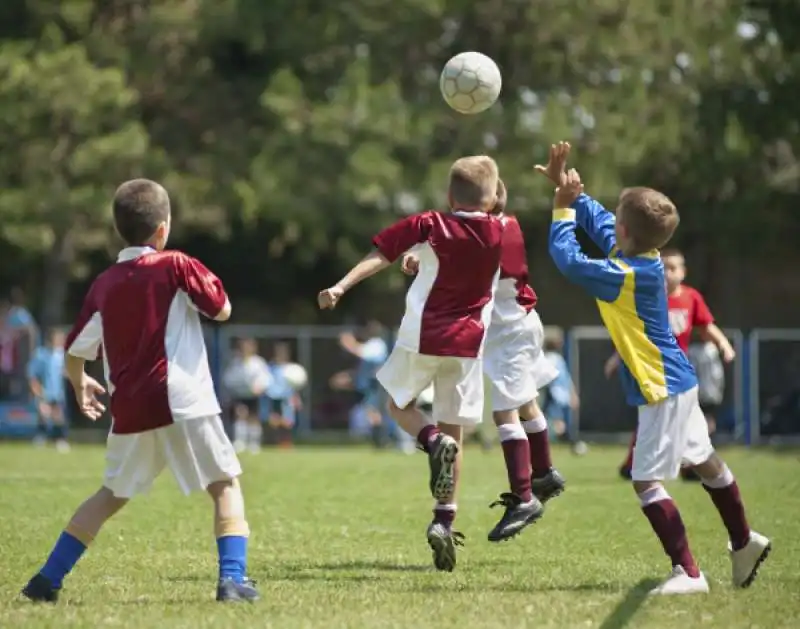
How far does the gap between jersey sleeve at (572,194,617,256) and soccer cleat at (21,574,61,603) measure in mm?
3130

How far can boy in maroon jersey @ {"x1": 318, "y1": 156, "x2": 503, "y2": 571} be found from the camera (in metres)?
8.61

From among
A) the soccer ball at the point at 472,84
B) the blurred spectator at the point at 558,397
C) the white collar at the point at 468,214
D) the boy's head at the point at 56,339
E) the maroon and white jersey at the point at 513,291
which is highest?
the soccer ball at the point at 472,84

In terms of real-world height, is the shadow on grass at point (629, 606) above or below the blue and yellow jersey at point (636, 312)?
below

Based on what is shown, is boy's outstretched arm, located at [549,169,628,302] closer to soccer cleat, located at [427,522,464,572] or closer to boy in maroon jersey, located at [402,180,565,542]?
boy in maroon jersey, located at [402,180,565,542]

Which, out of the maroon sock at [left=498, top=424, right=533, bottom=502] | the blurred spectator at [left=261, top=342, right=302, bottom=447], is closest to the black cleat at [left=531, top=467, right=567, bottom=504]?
the maroon sock at [left=498, top=424, right=533, bottom=502]

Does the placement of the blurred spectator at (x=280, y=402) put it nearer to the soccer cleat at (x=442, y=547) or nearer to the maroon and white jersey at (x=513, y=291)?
the maroon and white jersey at (x=513, y=291)

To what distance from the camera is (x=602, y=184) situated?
28.1m

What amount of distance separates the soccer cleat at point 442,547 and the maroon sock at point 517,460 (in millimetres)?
795

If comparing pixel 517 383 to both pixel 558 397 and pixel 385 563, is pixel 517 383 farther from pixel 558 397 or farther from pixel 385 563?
pixel 558 397

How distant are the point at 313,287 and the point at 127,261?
92.2ft

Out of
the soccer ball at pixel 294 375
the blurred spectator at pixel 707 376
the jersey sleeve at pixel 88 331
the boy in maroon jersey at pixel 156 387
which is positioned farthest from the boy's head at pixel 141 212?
the soccer ball at pixel 294 375

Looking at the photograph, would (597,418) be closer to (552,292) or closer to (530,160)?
(530,160)

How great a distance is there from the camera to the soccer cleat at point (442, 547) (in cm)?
841

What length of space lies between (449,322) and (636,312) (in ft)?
4.54
